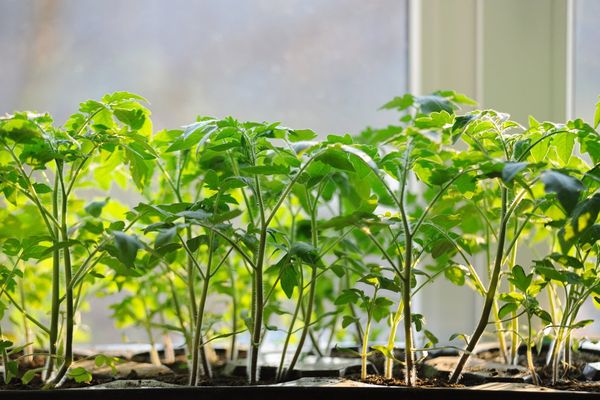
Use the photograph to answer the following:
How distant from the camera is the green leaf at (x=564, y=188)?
71 centimetres

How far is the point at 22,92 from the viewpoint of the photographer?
5.25 ft

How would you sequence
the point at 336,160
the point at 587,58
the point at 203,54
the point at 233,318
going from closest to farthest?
1. the point at 336,160
2. the point at 233,318
3. the point at 587,58
4. the point at 203,54

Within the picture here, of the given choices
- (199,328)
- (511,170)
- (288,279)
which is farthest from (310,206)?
(511,170)

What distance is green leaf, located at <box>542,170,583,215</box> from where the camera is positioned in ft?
2.32

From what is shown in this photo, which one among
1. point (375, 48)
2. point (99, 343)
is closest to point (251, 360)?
point (99, 343)

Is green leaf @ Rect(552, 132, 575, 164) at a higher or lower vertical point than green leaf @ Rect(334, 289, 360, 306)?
higher

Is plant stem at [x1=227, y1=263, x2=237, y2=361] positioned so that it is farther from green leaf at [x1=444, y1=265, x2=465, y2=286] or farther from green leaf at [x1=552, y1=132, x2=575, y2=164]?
green leaf at [x1=552, y1=132, x2=575, y2=164]

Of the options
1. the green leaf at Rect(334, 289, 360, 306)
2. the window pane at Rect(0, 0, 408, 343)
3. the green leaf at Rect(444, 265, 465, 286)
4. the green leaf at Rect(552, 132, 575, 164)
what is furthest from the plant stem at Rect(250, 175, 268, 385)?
the window pane at Rect(0, 0, 408, 343)

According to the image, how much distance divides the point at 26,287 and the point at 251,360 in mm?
519

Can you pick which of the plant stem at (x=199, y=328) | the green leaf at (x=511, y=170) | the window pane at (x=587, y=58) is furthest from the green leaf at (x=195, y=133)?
the window pane at (x=587, y=58)

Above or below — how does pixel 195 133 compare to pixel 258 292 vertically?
above

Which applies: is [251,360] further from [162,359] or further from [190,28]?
[190,28]

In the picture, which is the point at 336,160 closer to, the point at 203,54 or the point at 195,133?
the point at 195,133

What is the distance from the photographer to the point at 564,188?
2.33ft
